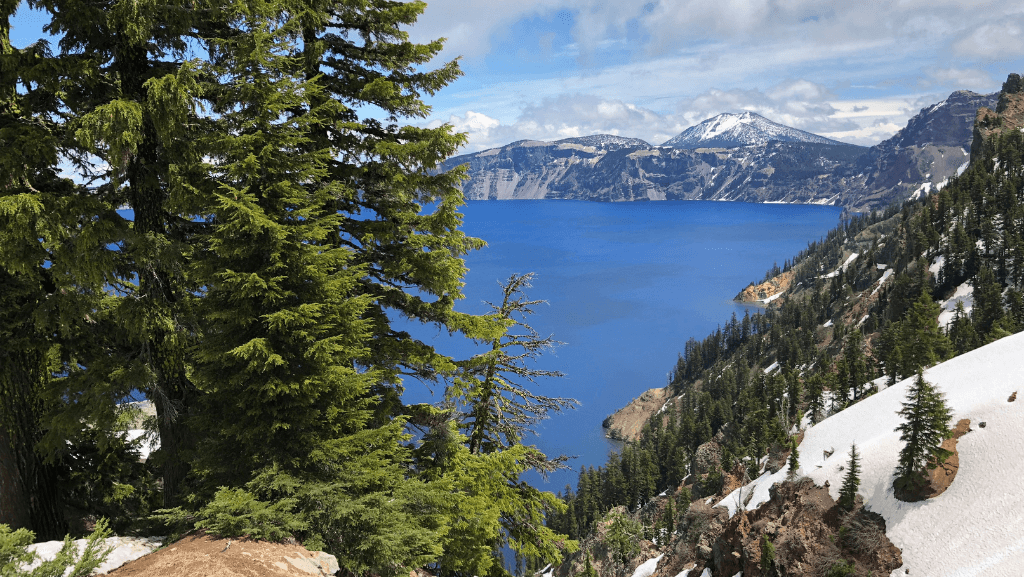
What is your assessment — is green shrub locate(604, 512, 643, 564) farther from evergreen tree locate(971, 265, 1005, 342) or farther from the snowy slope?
evergreen tree locate(971, 265, 1005, 342)

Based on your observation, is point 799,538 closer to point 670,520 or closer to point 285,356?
point 670,520

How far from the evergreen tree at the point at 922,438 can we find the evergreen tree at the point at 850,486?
8.95 ft

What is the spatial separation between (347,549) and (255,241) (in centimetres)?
480

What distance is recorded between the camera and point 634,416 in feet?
424

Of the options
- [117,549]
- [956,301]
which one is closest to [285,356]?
[117,549]

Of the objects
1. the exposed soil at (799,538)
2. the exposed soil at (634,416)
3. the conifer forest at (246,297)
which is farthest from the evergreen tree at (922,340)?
the conifer forest at (246,297)

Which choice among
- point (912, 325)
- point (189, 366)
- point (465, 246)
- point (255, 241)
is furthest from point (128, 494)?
point (912, 325)

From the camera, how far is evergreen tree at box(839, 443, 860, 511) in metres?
41.2

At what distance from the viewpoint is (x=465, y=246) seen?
11.2 meters

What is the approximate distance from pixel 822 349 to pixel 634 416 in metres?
55.2

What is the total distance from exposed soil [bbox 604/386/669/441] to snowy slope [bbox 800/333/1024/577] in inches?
2870

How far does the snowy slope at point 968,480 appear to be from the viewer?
33062 mm

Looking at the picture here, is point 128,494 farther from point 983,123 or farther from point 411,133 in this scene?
point 983,123

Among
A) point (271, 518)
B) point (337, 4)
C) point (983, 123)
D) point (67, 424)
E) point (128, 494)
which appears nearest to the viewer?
point (271, 518)
